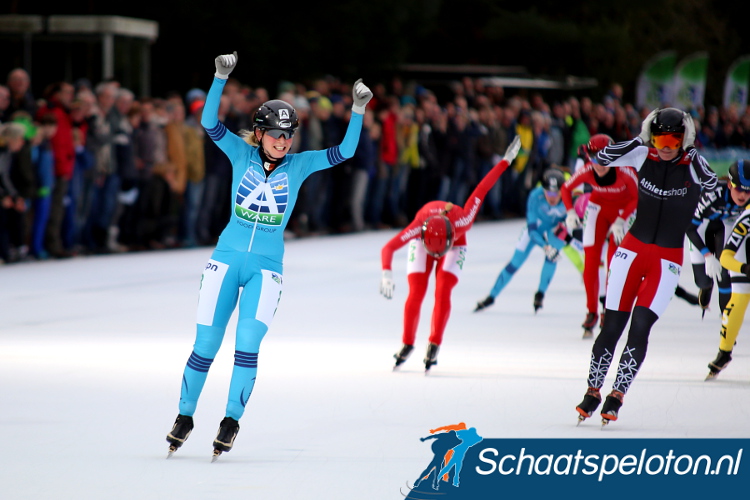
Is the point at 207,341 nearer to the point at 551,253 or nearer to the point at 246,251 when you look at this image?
the point at 246,251

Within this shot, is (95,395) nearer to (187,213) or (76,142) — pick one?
(76,142)

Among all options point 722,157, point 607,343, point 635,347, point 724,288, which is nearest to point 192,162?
point 724,288

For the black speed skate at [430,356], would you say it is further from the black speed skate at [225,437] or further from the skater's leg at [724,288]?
the black speed skate at [225,437]

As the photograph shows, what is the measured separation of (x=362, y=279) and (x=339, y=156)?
8089mm

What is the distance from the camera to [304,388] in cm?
785

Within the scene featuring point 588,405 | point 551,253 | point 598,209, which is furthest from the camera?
point 551,253

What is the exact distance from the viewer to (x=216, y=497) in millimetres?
5156

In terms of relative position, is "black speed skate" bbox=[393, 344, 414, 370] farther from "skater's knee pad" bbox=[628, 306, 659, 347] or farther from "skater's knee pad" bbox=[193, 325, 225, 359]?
"skater's knee pad" bbox=[193, 325, 225, 359]

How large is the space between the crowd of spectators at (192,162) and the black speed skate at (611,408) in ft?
20.9

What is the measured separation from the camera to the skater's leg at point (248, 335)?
5930 mm

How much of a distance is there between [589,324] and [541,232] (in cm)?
176

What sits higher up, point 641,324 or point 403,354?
point 641,324

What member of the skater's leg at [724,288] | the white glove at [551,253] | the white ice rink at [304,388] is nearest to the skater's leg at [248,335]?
the white ice rink at [304,388]

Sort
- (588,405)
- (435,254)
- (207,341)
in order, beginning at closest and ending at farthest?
(207,341), (588,405), (435,254)
